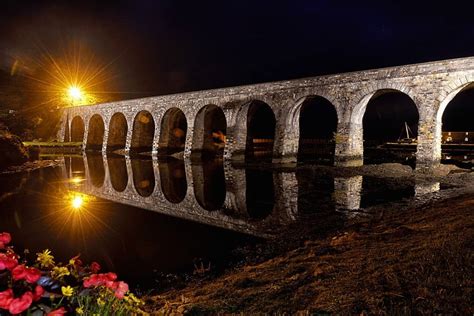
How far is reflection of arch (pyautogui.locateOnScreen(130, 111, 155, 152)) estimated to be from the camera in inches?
1414

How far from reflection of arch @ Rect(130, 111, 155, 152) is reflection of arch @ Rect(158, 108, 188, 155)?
4.46 metres

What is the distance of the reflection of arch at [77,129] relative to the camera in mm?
45500

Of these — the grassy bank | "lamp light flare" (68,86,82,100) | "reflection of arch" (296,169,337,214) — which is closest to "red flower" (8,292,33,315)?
Answer: the grassy bank

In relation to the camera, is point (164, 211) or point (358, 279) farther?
point (164, 211)

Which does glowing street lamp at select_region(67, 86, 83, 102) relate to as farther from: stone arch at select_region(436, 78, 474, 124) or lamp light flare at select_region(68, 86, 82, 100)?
stone arch at select_region(436, 78, 474, 124)

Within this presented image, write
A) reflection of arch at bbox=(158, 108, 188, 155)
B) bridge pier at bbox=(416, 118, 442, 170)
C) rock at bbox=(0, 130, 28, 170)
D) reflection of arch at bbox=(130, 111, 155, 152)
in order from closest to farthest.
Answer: bridge pier at bbox=(416, 118, 442, 170)
rock at bbox=(0, 130, 28, 170)
reflection of arch at bbox=(158, 108, 188, 155)
reflection of arch at bbox=(130, 111, 155, 152)

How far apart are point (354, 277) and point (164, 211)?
7.32m

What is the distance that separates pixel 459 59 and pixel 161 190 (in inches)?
636

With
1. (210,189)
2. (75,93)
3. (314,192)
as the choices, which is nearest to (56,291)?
(314,192)

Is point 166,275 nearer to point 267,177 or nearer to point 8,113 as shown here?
point 267,177

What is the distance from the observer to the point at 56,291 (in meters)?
2.64

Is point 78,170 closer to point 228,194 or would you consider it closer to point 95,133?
point 228,194

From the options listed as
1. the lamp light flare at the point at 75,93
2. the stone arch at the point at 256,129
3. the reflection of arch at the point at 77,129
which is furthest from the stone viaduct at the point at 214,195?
the lamp light flare at the point at 75,93

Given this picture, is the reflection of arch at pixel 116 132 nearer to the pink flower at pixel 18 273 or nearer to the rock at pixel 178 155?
the rock at pixel 178 155
